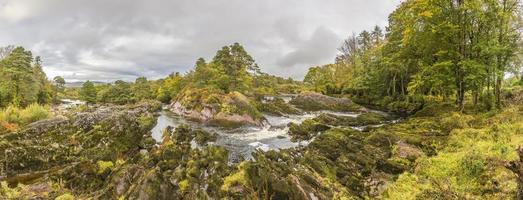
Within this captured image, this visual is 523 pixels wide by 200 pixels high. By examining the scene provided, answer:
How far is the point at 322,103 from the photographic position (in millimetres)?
48344

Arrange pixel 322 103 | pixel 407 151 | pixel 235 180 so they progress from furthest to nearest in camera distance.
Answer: pixel 322 103 < pixel 407 151 < pixel 235 180

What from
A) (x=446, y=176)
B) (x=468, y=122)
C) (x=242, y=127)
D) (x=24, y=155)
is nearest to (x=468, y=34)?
(x=468, y=122)

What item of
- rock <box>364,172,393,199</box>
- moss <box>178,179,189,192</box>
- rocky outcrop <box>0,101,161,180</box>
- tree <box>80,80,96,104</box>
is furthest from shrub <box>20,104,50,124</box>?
tree <box>80,80,96,104</box>

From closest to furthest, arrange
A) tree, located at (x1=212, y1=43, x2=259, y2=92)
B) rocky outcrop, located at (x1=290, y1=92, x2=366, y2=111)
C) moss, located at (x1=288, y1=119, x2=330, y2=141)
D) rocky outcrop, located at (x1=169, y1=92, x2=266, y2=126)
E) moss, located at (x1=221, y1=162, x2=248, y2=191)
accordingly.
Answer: moss, located at (x1=221, y1=162, x2=248, y2=191)
moss, located at (x1=288, y1=119, x2=330, y2=141)
rocky outcrop, located at (x1=169, y1=92, x2=266, y2=126)
rocky outcrop, located at (x1=290, y1=92, x2=366, y2=111)
tree, located at (x1=212, y1=43, x2=259, y2=92)

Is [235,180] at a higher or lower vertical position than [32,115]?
lower

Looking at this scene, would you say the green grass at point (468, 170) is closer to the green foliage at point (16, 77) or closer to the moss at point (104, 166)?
the moss at point (104, 166)

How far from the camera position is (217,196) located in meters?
10.6

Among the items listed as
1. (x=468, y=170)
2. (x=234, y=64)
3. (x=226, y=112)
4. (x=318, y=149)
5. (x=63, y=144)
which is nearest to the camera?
(x=468, y=170)

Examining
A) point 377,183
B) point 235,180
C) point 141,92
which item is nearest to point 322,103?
point 377,183

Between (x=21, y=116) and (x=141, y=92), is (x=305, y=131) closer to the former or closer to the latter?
(x=21, y=116)

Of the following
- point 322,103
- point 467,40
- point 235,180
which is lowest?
point 235,180

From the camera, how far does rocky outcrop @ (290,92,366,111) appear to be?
4481cm

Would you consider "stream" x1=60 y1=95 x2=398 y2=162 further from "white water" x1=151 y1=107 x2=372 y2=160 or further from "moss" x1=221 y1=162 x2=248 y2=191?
"moss" x1=221 y1=162 x2=248 y2=191

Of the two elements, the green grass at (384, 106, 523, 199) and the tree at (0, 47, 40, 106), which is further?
the tree at (0, 47, 40, 106)
